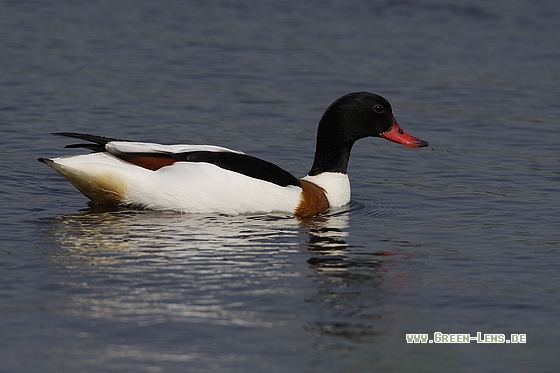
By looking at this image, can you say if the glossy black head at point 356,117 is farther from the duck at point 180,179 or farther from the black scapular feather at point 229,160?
the black scapular feather at point 229,160

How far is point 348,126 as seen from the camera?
10.4 m

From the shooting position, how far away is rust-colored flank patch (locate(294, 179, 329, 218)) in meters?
9.74

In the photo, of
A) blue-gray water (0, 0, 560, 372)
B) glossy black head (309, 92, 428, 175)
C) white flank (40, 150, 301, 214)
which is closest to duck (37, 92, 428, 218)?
white flank (40, 150, 301, 214)

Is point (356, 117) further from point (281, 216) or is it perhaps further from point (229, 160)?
point (229, 160)

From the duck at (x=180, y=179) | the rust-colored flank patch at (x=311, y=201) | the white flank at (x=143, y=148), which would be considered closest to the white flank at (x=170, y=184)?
the duck at (x=180, y=179)

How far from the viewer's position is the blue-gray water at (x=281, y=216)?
20.7 feet

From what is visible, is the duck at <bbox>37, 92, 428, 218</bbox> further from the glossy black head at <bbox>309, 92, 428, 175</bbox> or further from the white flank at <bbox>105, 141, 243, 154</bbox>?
the glossy black head at <bbox>309, 92, 428, 175</bbox>

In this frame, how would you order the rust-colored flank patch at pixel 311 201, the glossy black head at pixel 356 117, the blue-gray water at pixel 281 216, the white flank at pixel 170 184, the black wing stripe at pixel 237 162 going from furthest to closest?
the glossy black head at pixel 356 117
the rust-colored flank patch at pixel 311 201
the black wing stripe at pixel 237 162
the white flank at pixel 170 184
the blue-gray water at pixel 281 216

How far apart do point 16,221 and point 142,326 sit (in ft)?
9.82

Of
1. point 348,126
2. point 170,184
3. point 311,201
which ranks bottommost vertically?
point 311,201

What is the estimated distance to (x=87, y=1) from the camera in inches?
800

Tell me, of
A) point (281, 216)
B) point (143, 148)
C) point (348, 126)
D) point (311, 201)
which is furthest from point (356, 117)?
point (143, 148)

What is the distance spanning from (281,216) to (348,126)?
1321 millimetres

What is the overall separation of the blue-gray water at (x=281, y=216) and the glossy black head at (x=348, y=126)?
1.67 ft
